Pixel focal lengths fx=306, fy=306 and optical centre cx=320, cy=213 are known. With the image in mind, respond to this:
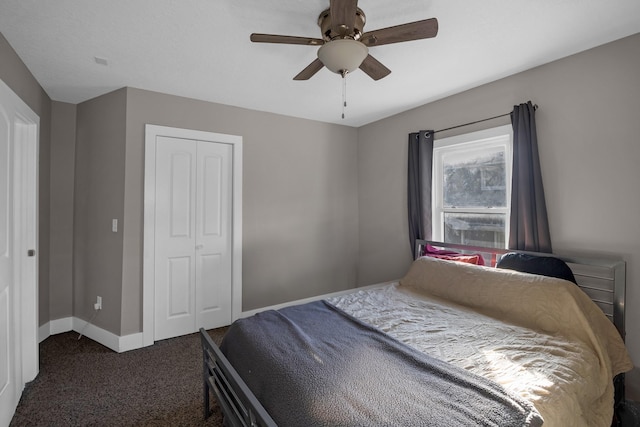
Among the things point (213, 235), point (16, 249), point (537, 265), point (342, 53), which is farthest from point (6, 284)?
point (537, 265)

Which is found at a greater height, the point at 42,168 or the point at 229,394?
the point at 42,168

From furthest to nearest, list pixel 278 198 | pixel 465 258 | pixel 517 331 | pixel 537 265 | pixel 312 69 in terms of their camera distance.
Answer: pixel 278 198, pixel 465 258, pixel 537 265, pixel 312 69, pixel 517 331

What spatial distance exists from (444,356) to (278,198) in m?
2.59

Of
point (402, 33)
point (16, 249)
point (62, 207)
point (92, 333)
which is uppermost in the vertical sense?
point (402, 33)

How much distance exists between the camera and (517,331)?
1.89 meters

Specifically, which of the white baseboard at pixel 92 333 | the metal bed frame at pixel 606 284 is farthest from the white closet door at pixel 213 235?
the metal bed frame at pixel 606 284

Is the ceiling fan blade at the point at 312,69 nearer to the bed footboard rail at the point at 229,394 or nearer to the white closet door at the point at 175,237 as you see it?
the white closet door at the point at 175,237

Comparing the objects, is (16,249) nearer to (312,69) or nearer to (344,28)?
(312,69)

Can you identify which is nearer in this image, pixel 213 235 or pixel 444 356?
pixel 444 356

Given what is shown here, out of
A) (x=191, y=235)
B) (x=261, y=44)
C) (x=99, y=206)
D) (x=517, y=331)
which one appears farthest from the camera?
(x=191, y=235)

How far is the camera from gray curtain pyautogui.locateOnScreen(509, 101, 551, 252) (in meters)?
2.41

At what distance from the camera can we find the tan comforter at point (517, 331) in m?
1.39

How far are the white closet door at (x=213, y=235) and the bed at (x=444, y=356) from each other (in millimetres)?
1448

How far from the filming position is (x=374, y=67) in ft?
6.37
